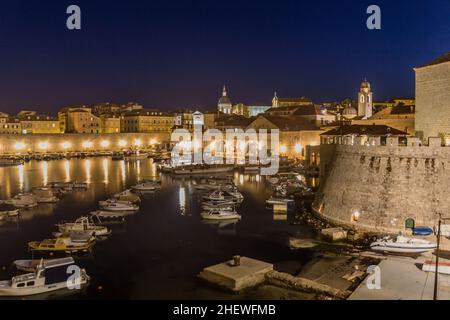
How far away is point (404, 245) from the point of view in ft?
46.9

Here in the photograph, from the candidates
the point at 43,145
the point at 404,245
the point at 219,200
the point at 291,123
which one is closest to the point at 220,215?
the point at 219,200

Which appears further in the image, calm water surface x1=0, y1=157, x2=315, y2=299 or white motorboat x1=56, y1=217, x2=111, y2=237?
white motorboat x1=56, y1=217, x2=111, y2=237

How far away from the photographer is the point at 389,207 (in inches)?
653

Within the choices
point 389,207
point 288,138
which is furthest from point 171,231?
point 288,138

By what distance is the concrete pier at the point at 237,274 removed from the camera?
12469 millimetres

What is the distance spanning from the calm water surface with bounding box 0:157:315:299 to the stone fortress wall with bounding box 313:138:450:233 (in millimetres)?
2394

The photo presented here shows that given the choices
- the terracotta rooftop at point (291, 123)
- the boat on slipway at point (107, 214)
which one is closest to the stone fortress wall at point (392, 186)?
the boat on slipway at point (107, 214)

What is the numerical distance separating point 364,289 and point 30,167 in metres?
42.3

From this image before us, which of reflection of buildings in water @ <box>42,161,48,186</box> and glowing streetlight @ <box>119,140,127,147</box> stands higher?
glowing streetlight @ <box>119,140,127,147</box>

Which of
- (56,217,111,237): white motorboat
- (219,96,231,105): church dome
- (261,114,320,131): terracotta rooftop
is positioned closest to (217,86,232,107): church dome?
(219,96,231,105): church dome

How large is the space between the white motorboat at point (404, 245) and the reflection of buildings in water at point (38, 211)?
16875 millimetres

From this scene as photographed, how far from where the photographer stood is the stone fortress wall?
16.0 meters

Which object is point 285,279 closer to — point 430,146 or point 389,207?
point 389,207

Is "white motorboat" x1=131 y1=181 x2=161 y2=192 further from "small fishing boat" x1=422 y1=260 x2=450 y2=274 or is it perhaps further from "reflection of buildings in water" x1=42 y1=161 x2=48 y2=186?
"small fishing boat" x1=422 y1=260 x2=450 y2=274
